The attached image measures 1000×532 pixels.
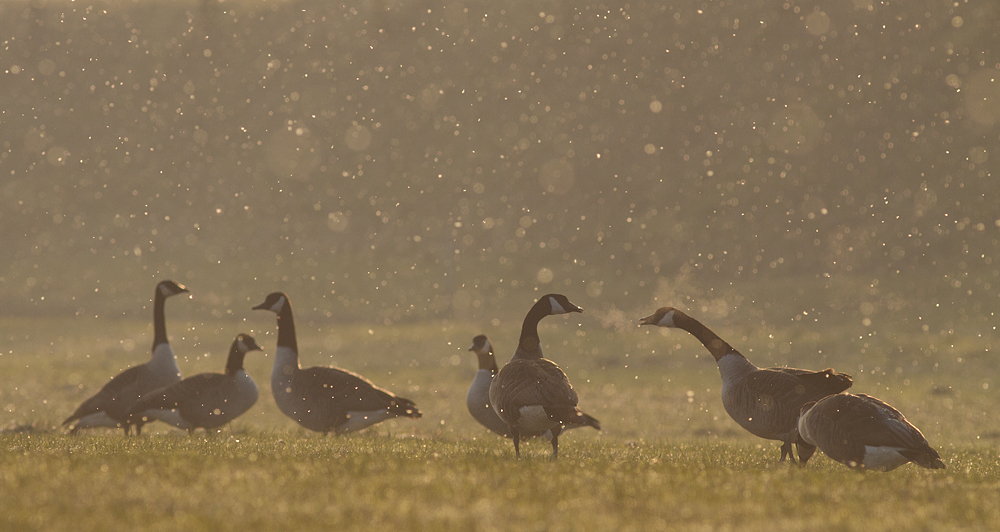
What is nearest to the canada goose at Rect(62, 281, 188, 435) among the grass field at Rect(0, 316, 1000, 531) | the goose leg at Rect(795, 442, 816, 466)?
the grass field at Rect(0, 316, 1000, 531)

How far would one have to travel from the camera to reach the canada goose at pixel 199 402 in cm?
1566

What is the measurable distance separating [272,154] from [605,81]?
164 ft

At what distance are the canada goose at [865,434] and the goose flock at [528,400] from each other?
0.01 meters

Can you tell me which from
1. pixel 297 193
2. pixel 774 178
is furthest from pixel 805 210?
pixel 297 193

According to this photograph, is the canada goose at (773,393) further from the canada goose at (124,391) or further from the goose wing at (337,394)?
the canada goose at (124,391)

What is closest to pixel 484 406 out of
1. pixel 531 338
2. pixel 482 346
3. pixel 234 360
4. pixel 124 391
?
pixel 482 346

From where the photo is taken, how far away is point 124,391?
1653cm

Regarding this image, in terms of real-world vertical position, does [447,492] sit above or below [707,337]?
below

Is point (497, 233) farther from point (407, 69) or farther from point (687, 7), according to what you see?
point (687, 7)

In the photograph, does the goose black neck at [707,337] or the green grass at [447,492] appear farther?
the goose black neck at [707,337]

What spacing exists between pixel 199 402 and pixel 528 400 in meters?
7.13

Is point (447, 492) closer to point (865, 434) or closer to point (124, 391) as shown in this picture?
point (865, 434)

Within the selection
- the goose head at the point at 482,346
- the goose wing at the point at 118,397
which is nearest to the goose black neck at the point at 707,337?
the goose head at the point at 482,346

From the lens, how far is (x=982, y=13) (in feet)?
327
